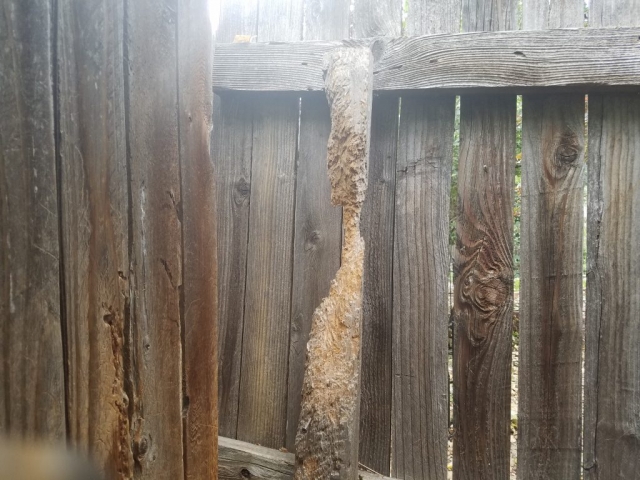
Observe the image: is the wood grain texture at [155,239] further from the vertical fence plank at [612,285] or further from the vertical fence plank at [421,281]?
the vertical fence plank at [612,285]

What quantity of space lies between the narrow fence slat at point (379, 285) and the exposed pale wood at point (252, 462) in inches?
6.7

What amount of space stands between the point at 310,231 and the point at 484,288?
63 centimetres

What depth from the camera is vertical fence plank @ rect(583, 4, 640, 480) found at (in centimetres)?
136

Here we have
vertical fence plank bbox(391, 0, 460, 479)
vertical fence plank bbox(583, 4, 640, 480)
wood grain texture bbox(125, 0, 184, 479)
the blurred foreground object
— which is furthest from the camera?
→ vertical fence plank bbox(391, 0, 460, 479)

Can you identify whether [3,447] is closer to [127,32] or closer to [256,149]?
[127,32]

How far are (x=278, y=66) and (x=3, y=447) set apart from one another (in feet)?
4.56

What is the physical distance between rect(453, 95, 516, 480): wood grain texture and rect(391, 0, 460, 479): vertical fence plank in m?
0.05

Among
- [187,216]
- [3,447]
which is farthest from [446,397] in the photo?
[3,447]

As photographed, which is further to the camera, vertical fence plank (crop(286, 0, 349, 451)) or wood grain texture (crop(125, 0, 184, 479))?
vertical fence plank (crop(286, 0, 349, 451))

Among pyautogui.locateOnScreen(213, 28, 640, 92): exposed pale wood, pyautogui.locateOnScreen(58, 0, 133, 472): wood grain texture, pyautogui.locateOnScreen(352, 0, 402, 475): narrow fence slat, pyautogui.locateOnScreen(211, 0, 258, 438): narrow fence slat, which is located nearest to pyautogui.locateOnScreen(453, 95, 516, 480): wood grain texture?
pyautogui.locateOnScreen(213, 28, 640, 92): exposed pale wood

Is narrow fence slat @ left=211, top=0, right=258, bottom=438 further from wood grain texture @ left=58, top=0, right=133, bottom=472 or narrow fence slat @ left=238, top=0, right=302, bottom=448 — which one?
wood grain texture @ left=58, top=0, right=133, bottom=472

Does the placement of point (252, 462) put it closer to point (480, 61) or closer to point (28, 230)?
point (28, 230)

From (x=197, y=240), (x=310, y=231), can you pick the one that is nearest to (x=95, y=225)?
(x=197, y=240)

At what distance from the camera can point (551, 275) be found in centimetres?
141
